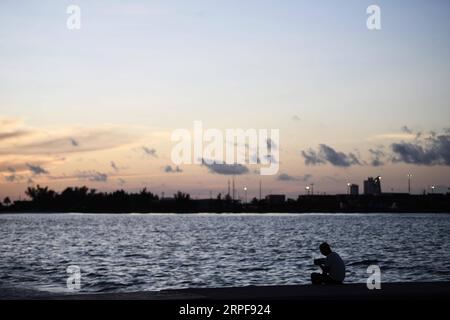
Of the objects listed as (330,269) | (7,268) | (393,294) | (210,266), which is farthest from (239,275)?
(393,294)

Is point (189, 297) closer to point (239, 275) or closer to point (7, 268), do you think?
point (239, 275)

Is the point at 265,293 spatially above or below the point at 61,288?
above

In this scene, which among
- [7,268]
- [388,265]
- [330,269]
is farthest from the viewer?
[388,265]

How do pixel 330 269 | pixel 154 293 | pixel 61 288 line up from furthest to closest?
1. pixel 61 288
2. pixel 330 269
3. pixel 154 293

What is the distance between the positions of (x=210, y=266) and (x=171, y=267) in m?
3.13

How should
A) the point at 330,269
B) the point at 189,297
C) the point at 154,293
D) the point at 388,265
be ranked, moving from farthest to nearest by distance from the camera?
the point at 388,265 → the point at 330,269 → the point at 154,293 → the point at 189,297

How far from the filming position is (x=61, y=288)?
36.8 meters

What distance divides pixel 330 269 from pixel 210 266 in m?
36.6

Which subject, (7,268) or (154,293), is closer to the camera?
(154,293)

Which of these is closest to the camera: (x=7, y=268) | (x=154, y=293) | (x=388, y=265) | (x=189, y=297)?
(x=189, y=297)
